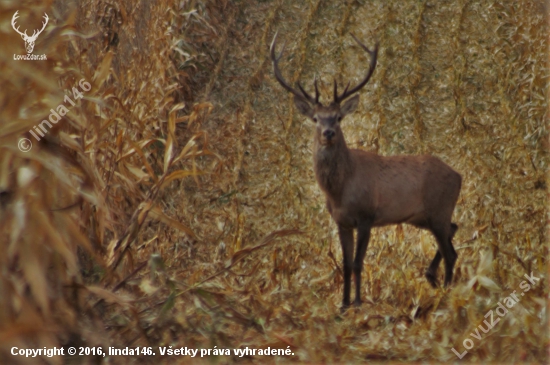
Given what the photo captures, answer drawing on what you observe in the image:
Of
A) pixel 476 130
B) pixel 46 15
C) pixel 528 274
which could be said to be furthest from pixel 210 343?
pixel 476 130

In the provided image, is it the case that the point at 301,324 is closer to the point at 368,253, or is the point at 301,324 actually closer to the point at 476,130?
the point at 368,253

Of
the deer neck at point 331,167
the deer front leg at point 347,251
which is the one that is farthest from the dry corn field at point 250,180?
the deer neck at point 331,167

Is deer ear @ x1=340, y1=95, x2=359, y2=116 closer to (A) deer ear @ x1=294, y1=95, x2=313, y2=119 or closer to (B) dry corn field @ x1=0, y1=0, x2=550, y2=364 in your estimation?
(A) deer ear @ x1=294, y1=95, x2=313, y2=119

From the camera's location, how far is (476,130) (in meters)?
9.54

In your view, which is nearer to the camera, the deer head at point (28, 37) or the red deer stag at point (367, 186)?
the deer head at point (28, 37)

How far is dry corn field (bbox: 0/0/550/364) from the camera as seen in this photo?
502 cm

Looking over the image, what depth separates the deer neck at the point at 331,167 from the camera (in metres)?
7.57

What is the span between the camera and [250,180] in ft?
29.0

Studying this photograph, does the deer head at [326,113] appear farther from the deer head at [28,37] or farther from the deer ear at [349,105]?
the deer head at [28,37]

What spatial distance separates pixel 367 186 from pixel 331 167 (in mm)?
334

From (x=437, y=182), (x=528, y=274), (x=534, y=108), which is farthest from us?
(x=534, y=108)

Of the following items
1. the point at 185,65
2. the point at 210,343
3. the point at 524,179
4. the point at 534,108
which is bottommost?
the point at 210,343

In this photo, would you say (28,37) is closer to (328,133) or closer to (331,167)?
(328,133)

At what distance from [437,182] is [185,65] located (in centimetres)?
277
